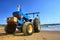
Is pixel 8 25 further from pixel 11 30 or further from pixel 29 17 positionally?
pixel 29 17

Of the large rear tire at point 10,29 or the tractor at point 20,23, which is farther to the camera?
the large rear tire at point 10,29

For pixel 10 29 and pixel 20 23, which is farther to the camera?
pixel 10 29

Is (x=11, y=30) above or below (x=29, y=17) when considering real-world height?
below

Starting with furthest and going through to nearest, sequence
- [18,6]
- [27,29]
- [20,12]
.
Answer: [18,6] → [20,12] → [27,29]

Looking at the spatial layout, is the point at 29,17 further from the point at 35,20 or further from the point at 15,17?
the point at 15,17

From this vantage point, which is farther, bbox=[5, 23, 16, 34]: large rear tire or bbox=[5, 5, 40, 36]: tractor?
bbox=[5, 23, 16, 34]: large rear tire

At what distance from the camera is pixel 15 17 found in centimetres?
1123

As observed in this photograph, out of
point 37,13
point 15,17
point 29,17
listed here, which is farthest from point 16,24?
point 37,13

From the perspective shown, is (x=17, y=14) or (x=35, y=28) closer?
(x=17, y=14)

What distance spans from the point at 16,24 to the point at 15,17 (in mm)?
512

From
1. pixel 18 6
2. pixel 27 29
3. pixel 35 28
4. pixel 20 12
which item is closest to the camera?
pixel 27 29

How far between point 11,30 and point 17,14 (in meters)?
1.59

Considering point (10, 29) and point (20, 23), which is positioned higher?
point (20, 23)

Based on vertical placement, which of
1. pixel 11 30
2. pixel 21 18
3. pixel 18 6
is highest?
pixel 18 6
